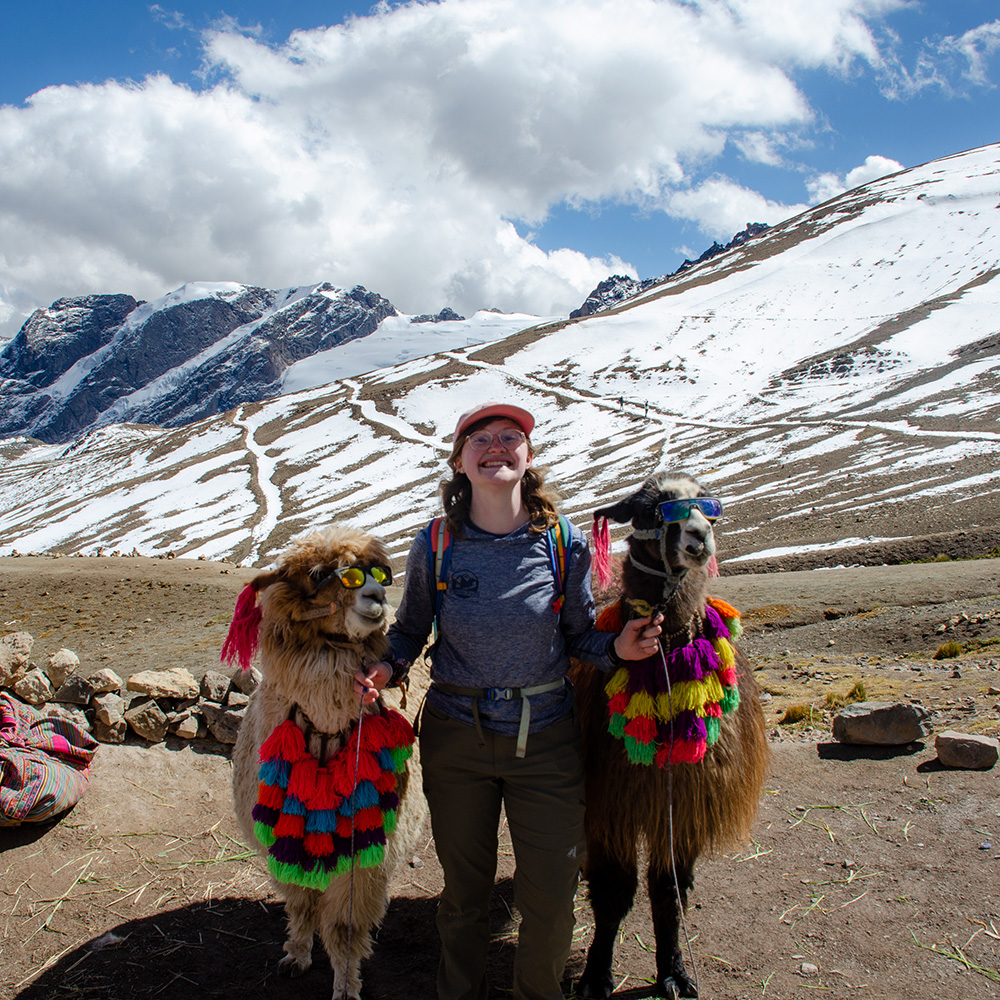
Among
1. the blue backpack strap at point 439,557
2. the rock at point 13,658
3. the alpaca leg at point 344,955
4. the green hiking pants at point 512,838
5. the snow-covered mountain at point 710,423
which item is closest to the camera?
the green hiking pants at point 512,838

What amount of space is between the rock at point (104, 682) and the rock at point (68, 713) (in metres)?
0.20

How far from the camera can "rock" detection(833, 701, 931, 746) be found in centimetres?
521

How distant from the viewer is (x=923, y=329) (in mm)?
57375

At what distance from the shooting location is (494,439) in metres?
2.75

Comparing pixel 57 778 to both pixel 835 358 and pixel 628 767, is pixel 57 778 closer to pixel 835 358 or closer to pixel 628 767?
pixel 628 767

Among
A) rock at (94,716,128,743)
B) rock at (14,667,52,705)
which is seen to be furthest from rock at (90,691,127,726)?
rock at (14,667,52,705)

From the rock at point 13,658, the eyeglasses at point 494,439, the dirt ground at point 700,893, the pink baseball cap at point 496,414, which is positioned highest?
the pink baseball cap at point 496,414

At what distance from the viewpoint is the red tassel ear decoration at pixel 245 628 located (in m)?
3.01

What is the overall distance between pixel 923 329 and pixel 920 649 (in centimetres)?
5920

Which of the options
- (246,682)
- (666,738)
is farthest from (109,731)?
(666,738)

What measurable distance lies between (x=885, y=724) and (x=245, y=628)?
482cm

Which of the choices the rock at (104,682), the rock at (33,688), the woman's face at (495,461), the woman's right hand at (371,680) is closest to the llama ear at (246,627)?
the woman's right hand at (371,680)

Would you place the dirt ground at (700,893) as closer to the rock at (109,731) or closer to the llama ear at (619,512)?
the rock at (109,731)

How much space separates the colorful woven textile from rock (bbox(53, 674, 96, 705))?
54cm
